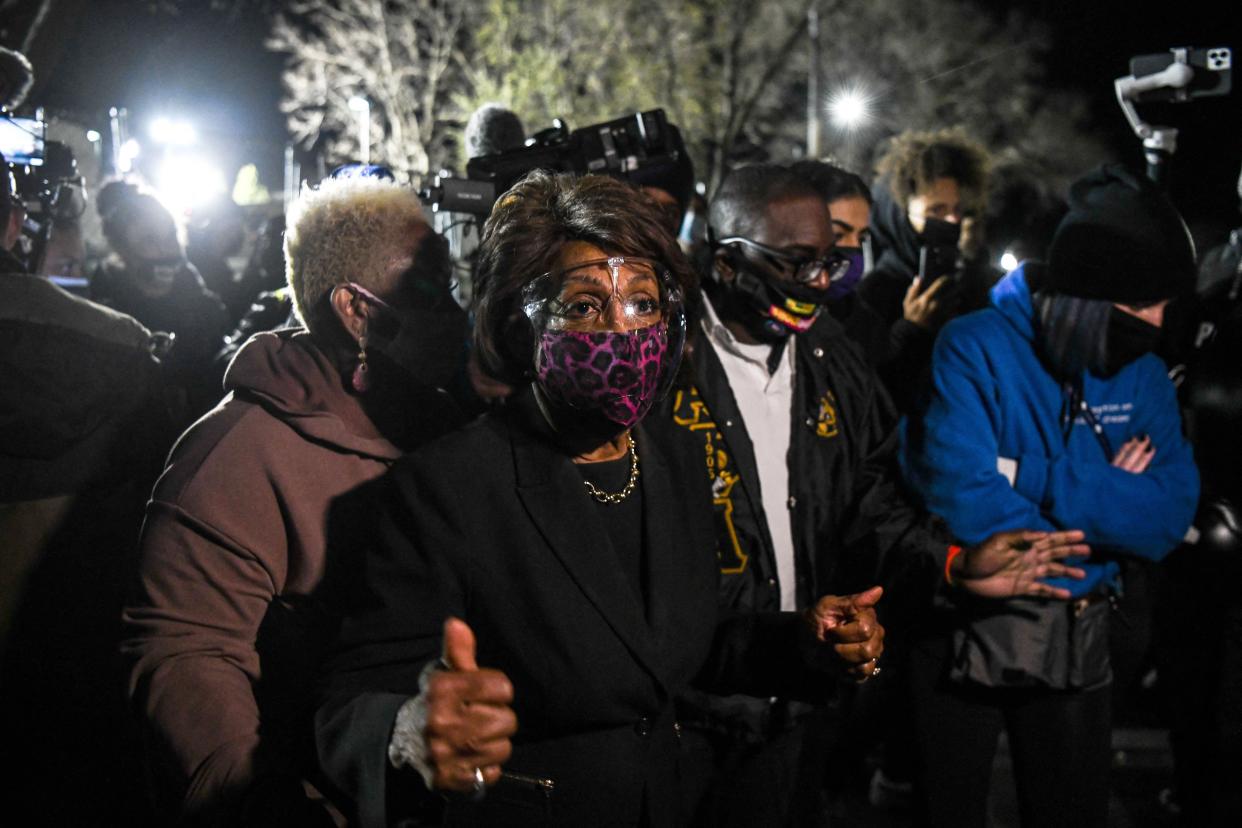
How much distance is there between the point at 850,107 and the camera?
1170 inches

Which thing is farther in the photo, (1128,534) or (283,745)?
(1128,534)

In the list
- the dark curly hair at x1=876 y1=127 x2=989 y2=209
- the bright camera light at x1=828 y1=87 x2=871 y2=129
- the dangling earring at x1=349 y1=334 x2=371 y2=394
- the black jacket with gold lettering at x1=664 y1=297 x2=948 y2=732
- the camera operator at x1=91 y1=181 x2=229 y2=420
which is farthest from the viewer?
the bright camera light at x1=828 y1=87 x2=871 y2=129

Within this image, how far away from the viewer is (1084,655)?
3162mm

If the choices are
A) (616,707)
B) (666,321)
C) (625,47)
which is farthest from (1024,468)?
(625,47)

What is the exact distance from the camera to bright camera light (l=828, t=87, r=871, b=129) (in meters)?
29.8

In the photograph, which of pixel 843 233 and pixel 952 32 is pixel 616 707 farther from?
pixel 952 32

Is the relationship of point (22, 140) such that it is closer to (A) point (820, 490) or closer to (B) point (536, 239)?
(B) point (536, 239)

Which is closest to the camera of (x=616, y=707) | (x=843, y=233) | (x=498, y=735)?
(x=498, y=735)

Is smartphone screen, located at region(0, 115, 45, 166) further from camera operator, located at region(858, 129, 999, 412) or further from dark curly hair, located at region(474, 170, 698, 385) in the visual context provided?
camera operator, located at region(858, 129, 999, 412)

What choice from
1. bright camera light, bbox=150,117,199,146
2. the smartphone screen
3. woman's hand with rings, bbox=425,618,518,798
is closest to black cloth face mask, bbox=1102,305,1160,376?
woman's hand with rings, bbox=425,618,518,798

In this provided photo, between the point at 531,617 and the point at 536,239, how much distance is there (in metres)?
0.79

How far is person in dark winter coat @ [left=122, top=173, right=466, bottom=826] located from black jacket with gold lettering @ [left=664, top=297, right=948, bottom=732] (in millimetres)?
742

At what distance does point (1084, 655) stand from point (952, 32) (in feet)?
101

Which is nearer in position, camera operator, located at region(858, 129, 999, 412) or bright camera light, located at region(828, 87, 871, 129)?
camera operator, located at region(858, 129, 999, 412)
